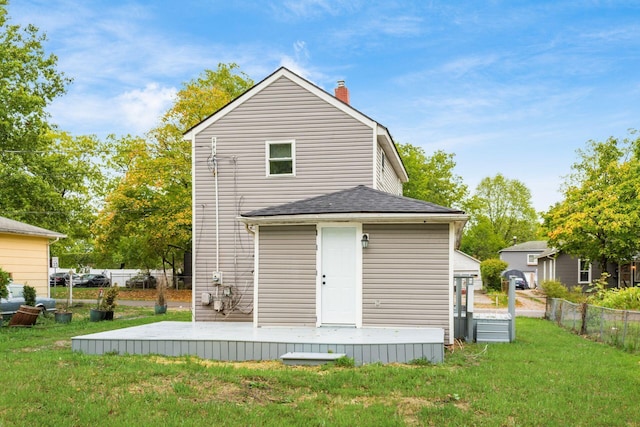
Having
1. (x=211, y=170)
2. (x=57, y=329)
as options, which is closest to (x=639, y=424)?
(x=211, y=170)

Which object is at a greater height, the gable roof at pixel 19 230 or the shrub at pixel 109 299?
the gable roof at pixel 19 230

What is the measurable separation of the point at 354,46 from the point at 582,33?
6.98 metres

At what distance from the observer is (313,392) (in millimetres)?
6887

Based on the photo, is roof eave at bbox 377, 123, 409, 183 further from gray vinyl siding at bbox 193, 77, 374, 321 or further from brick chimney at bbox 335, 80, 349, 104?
brick chimney at bbox 335, 80, 349, 104

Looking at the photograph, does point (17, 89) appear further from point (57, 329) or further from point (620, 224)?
point (620, 224)

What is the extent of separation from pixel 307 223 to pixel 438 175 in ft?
121

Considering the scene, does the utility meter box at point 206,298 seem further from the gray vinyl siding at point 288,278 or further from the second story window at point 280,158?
the second story window at point 280,158

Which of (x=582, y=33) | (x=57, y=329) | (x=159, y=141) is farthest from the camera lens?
(x=159, y=141)

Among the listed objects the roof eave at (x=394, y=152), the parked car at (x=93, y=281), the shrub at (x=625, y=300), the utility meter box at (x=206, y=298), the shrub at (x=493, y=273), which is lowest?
the parked car at (x=93, y=281)

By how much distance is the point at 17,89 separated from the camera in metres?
26.5

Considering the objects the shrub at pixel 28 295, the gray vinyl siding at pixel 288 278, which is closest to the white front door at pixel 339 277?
the gray vinyl siding at pixel 288 278

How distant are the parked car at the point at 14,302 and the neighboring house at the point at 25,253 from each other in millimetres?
2716

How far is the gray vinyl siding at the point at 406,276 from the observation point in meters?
11.2

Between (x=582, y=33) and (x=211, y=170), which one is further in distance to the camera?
(x=582, y=33)
